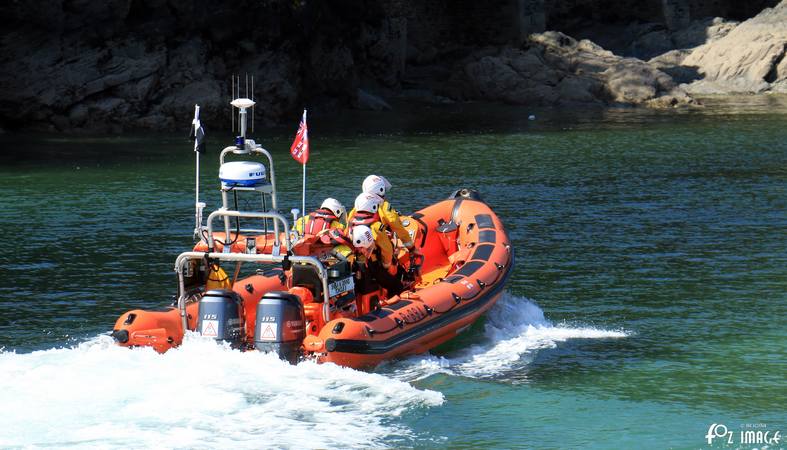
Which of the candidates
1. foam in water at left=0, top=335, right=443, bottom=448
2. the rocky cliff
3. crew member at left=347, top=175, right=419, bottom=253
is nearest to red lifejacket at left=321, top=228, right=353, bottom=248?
crew member at left=347, top=175, right=419, bottom=253

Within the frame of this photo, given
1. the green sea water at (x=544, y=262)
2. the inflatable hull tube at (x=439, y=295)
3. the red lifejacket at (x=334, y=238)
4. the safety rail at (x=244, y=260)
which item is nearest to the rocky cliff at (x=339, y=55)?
the green sea water at (x=544, y=262)

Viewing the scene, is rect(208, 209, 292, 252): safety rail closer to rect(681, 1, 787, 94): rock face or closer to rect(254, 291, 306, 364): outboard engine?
rect(254, 291, 306, 364): outboard engine

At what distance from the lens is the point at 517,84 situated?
32.4 metres

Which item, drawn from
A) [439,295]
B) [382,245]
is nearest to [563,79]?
[382,245]

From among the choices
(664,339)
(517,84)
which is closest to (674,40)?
(517,84)

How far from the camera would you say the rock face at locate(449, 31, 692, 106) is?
31.4 m

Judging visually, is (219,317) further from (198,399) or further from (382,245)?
(382,245)

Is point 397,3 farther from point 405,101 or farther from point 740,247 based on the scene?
point 740,247

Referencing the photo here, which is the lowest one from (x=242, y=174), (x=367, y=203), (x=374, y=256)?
(x=374, y=256)

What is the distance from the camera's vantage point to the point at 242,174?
829 cm

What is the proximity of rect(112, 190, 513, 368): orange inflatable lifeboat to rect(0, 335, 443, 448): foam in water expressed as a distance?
0.15 m

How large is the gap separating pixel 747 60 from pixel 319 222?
28.2 meters

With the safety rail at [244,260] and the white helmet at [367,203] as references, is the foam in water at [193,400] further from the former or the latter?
the white helmet at [367,203]

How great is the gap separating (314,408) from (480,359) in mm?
1954
